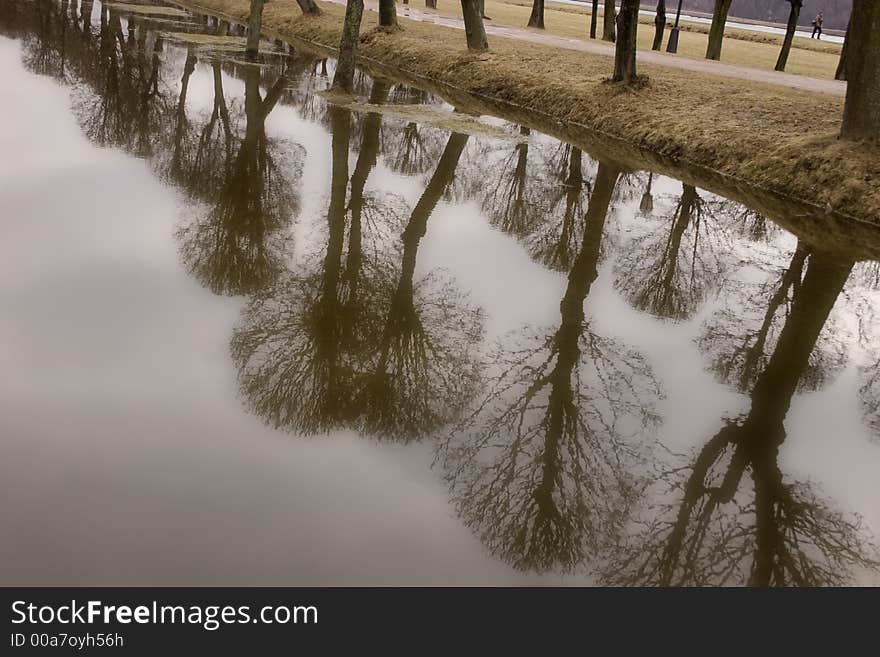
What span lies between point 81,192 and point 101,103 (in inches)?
349

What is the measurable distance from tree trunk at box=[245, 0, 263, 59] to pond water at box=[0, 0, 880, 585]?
608 inches

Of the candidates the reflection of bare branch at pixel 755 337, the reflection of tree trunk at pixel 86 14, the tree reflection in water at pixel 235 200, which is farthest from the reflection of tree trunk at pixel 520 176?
the reflection of tree trunk at pixel 86 14

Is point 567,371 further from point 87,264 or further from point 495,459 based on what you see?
point 87,264

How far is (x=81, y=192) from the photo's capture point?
14.1m

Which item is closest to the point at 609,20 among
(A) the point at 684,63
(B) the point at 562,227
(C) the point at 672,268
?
(A) the point at 684,63

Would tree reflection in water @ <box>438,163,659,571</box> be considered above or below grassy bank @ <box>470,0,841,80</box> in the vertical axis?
below

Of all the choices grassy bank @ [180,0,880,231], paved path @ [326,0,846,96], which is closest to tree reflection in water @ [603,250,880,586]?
grassy bank @ [180,0,880,231]

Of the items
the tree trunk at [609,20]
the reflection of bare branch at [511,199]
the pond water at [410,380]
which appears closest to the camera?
the pond water at [410,380]

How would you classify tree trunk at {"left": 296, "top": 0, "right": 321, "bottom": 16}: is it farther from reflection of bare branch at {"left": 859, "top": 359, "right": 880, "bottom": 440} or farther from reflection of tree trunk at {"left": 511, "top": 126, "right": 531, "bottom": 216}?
reflection of bare branch at {"left": 859, "top": 359, "right": 880, "bottom": 440}

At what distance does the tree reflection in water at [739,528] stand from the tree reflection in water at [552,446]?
34 cm

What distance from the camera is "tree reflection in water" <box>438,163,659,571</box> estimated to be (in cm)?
675

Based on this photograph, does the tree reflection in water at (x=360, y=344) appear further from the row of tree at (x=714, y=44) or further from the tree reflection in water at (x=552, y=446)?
the row of tree at (x=714, y=44)

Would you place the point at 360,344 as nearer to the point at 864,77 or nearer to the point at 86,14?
the point at 864,77

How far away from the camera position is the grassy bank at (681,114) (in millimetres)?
17844
